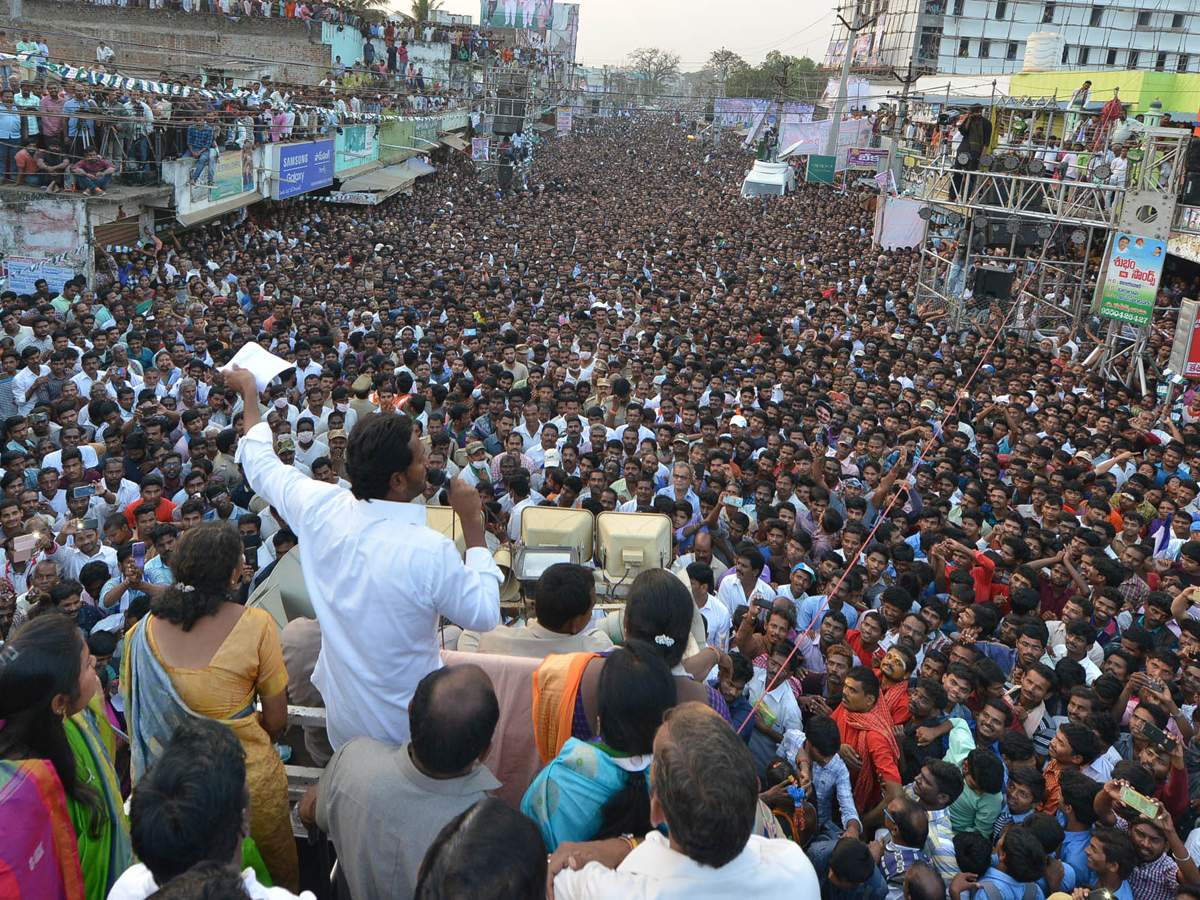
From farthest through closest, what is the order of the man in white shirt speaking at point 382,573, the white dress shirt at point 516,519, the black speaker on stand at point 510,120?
the black speaker on stand at point 510,120 → the white dress shirt at point 516,519 → the man in white shirt speaking at point 382,573

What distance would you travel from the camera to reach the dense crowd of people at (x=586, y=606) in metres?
2.03

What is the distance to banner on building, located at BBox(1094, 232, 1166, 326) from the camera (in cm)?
1055

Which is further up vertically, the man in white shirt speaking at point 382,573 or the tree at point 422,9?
the tree at point 422,9

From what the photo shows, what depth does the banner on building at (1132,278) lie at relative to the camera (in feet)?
34.6

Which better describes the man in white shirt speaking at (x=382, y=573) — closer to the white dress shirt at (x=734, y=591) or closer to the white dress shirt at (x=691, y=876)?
the white dress shirt at (x=691, y=876)

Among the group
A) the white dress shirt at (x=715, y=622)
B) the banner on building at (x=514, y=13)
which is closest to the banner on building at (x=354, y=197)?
the white dress shirt at (x=715, y=622)

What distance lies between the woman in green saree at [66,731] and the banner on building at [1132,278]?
11.2 metres

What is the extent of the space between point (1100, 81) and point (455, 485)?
2392 centimetres

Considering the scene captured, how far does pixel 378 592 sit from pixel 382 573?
5 centimetres

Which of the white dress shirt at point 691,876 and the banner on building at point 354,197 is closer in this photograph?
the white dress shirt at point 691,876

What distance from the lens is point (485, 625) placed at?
2393mm

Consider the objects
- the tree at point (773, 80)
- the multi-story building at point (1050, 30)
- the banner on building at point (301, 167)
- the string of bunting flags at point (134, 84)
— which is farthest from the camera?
the tree at point (773, 80)

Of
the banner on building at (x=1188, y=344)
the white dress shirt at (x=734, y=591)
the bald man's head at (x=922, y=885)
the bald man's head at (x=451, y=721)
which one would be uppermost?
the banner on building at (x=1188, y=344)

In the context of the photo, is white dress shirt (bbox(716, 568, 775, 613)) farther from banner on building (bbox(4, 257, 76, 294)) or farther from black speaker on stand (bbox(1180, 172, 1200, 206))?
black speaker on stand (bbox(1180, 172, 1200, 206))
